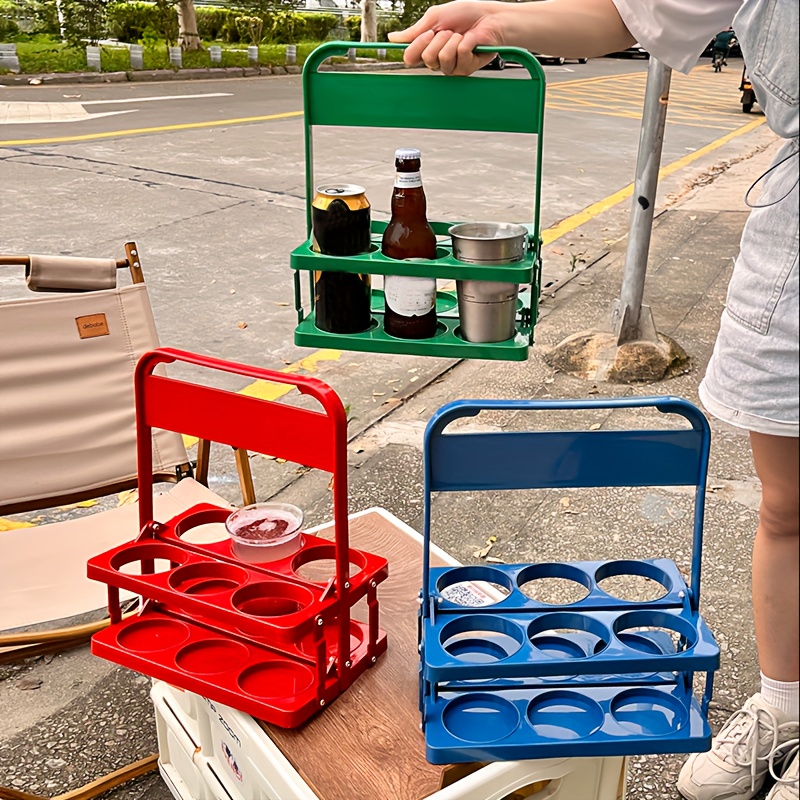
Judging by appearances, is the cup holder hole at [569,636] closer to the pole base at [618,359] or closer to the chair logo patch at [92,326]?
the chair logo patch at [92,326]

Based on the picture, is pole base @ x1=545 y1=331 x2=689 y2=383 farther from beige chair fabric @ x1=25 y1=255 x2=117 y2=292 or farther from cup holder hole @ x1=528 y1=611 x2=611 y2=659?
cup holder hole @ x1=528 y1=611 x2=611 y2=659

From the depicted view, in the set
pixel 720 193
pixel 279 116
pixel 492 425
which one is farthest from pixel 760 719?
pixel 279 116

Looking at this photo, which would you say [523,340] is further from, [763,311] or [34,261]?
[34,261]

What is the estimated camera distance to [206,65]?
631 inches

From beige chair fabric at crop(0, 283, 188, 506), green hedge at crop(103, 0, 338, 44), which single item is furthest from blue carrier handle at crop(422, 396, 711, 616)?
green hedge at crop(103, 0, 338, 44)

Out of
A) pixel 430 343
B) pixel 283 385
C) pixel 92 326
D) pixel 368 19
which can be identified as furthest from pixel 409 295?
pixel 368 19

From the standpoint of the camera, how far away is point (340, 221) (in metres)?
1.59

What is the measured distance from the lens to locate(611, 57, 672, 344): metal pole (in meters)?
3.54

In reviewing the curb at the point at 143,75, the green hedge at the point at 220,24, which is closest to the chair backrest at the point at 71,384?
the curb at the point at 143,75

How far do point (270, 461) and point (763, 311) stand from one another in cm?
229

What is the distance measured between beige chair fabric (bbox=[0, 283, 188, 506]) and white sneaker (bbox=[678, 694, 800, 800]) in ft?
4.84

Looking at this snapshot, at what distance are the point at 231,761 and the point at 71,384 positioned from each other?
128 cm

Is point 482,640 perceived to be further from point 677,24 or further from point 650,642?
point 677,24

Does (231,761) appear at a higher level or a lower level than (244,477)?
lower
